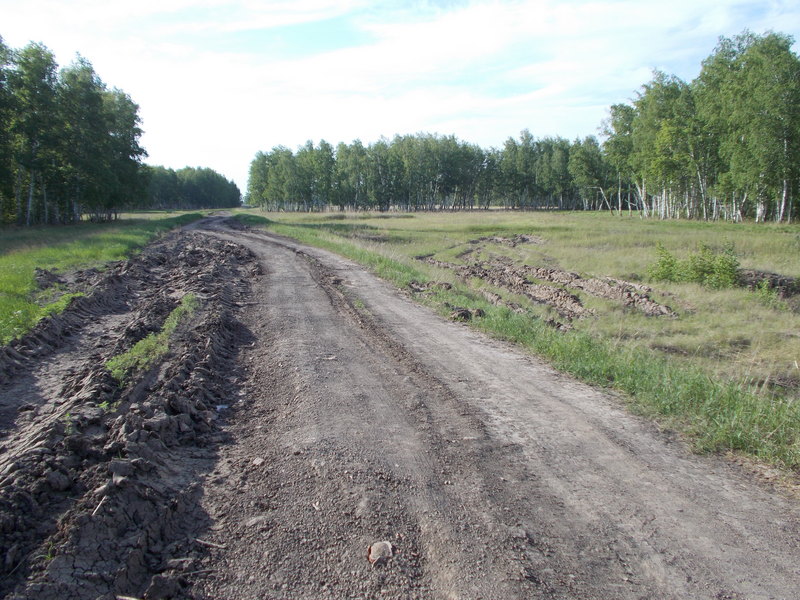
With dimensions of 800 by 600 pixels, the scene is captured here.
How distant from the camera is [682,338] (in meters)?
13.1

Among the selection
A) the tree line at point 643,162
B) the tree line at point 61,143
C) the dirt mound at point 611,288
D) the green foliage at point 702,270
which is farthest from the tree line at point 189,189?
the green foliage at point 702,270


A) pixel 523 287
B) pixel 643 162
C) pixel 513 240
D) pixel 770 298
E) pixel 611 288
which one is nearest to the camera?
pixel 770 298

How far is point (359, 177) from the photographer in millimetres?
96688

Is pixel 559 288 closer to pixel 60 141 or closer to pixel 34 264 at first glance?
pixel 34 264

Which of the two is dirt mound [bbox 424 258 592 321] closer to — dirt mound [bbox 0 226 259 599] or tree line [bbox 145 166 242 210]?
dirt mound [bbox 0 226 259 599]

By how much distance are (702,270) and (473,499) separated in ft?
64.3

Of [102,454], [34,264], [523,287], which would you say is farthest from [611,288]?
[34,264]

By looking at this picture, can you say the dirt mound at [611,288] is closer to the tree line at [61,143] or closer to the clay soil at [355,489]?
the clay soil at [355,489]

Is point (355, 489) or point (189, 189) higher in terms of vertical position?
point (189, 189)

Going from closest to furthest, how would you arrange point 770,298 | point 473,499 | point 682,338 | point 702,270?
point 473,499 → point 682,338 → point 770,298 → point 702,270

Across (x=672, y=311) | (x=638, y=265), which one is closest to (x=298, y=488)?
(x=672, y=311)

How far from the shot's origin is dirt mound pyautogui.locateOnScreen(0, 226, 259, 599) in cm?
337

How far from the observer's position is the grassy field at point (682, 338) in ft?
19.7

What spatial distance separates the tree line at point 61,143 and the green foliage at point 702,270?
127 feet
